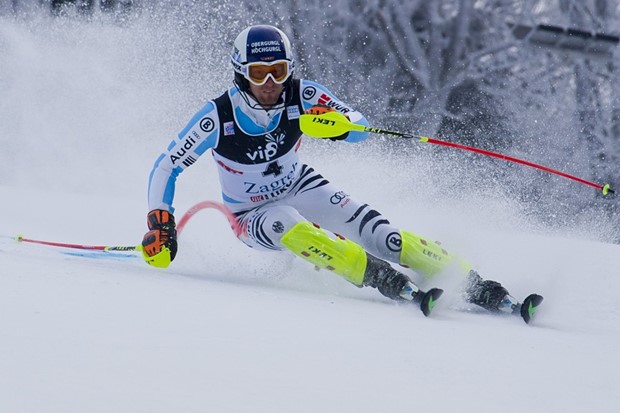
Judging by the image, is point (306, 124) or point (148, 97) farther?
point (148, 97)

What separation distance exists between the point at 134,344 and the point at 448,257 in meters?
2.20

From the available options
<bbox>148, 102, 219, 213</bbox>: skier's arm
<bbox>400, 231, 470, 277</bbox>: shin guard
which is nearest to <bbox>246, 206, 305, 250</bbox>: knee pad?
<bbox>148, 102, 219, 213</bbox>: skier's arm

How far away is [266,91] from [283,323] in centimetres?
172

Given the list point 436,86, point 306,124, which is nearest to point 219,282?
point 306,124

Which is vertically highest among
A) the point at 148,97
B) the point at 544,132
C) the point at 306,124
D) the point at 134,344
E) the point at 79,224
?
the point at 544,132

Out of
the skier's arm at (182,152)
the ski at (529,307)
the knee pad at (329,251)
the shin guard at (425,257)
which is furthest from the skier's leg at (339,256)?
the skier's arm at (182,152)

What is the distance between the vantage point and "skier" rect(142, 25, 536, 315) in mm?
4160

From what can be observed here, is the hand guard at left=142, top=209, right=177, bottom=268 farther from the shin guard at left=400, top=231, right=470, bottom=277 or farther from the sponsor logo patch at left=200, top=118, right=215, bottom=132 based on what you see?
the shin guard at left=400, top=231, right=470, bottom=277

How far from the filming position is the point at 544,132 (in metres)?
18.0

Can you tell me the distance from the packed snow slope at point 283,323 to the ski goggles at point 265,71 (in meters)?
0.99

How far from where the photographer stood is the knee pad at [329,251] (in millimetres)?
4109

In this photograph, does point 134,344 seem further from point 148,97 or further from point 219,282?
point 148,97

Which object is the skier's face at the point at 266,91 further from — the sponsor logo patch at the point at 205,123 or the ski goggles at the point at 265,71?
the sponsor logo patch at the point at 205,123

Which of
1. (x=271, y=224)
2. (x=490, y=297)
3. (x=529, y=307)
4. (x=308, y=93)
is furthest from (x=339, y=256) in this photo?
(x=308, y=93)
